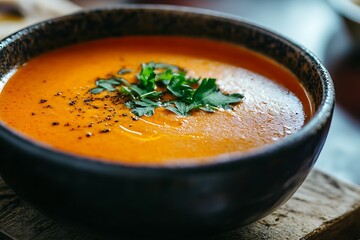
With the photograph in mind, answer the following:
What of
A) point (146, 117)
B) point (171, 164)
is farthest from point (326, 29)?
point (171, 164)

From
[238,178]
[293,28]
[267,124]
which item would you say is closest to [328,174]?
[267,124]

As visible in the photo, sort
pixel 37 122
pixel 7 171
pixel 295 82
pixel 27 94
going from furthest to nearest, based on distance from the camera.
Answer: pixel 295 82 < pixel 27 94 < pixel 37 122 < pixel 7 171

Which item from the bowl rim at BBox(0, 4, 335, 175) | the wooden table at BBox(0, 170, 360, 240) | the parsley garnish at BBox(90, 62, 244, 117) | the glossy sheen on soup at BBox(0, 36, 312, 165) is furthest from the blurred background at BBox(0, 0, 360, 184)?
the bowl rim at BBox(0, 4, 335, 175)

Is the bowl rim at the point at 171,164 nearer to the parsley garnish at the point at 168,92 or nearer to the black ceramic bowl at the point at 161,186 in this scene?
the black ceramic bowl at the point at 161,186

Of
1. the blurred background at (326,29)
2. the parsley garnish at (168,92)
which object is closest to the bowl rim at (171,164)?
the parsley garnish at (168,92)

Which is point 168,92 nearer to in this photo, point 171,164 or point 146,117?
point 146,117

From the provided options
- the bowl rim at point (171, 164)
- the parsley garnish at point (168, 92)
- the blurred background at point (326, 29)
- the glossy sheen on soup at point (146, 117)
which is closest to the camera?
the bowl rim at point (171, 164)

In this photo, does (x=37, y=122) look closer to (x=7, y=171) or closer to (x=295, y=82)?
(x=7, y=171)
